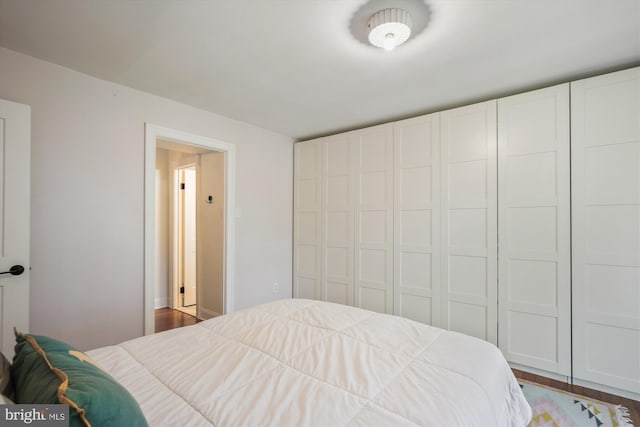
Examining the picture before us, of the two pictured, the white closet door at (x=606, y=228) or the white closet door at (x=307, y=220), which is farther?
the white closet door at (x=307, y=220)

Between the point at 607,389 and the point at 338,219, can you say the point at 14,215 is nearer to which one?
the point at 338,219

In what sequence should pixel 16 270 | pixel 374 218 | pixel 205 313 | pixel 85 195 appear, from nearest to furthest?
pixel 16 270
pixel 85 195
pixel 374 218
pixel 205 313

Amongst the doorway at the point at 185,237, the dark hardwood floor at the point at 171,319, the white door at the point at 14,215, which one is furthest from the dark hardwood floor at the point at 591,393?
the doorway at the point at 185,237

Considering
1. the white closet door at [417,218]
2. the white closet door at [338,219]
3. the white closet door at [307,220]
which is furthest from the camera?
the white closet door at [307,220]

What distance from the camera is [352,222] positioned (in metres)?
3.45

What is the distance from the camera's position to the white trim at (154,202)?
257cm

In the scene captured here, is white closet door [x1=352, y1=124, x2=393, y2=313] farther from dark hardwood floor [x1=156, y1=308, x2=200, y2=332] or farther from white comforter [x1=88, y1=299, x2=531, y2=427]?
dark hardwood floor [x1=156, y1=308, x2=200, y2=332]

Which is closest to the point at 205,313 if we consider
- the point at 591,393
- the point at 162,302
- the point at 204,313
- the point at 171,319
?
the point at 204,313

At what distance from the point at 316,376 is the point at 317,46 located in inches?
74.5

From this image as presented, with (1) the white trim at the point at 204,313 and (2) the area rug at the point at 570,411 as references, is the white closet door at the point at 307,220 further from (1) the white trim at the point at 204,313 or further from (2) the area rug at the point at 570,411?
(2) the area rug at the point at 570,411

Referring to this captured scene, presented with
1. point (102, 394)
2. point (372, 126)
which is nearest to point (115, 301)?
point (102, 394)

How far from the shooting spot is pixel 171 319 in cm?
382

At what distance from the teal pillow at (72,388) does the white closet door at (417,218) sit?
2.64m

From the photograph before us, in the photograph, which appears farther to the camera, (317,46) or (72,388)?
(317,46)
